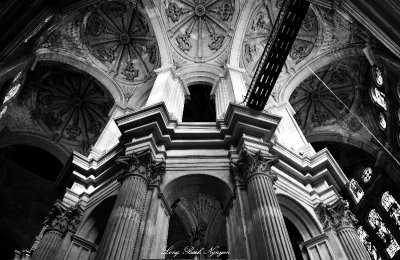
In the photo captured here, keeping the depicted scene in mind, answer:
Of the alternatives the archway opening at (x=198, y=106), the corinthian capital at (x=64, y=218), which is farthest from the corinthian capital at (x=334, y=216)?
the archway opening at (x=198, y=106)

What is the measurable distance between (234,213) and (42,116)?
42.1 feet

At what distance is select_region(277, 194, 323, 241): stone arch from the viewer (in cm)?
965

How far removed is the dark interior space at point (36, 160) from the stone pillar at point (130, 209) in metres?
11.5

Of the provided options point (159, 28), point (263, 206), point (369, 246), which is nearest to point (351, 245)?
point (263, 206)

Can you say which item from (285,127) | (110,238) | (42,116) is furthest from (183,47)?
(110,238)

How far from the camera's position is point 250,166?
8531 mm

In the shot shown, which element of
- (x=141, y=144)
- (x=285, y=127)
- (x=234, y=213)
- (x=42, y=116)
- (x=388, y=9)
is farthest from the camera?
(x=42, y=116)

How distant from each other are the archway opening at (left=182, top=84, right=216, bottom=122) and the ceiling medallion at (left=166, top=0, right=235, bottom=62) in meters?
2.94

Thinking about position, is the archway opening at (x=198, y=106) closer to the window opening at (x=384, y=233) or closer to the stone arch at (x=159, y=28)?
the stone arch at (x=159, y=28)

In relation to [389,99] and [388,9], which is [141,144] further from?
[389,99]

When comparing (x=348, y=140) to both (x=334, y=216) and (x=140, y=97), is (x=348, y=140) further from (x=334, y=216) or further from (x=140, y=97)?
(x=140, y=97)

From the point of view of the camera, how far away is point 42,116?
17219 millimetres

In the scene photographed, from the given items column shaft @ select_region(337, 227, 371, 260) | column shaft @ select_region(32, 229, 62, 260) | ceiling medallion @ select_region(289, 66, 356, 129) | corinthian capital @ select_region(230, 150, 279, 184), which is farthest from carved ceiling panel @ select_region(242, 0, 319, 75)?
column shaft @ select_region(32, 229, 62, 260)

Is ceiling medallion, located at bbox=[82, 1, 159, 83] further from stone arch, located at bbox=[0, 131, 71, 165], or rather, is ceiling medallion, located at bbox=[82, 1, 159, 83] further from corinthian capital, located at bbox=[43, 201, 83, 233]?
corinthian capital, located at bbox=[43, 201, 83, 233]
